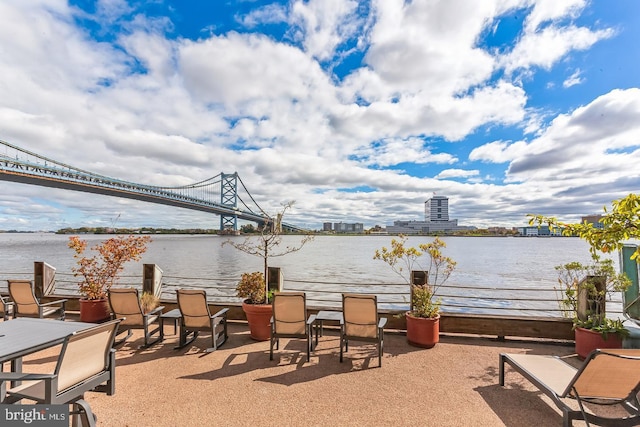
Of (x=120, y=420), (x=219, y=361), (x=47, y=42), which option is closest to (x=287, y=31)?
Answer: (x=47, y=42)

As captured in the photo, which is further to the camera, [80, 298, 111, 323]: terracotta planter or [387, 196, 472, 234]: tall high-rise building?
[387, 196, 472, 234]: tall high-rise building

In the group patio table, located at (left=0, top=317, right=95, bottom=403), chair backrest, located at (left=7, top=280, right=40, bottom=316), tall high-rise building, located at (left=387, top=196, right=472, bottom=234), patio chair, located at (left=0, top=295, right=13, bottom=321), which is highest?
tall high-rise building, located at (left=387, top=196, right=472, bottom=234)

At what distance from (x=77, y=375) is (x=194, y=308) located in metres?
1.75

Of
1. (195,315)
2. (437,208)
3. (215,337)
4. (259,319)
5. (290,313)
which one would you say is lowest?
(215,337)

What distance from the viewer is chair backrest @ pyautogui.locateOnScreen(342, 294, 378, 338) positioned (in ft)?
10.7

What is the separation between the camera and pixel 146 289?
4.96m

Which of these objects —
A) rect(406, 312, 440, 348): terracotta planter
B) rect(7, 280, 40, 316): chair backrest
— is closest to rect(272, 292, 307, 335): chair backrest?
rect(406, 312, 440, 348): terracotta planter

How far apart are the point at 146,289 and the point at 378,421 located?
4.32 meters

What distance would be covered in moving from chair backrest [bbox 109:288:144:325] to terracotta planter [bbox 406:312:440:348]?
338 cm

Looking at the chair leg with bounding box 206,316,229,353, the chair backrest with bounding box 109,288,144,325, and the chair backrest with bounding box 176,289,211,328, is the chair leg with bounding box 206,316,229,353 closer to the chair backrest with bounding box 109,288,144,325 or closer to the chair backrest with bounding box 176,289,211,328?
the chair backrest with bounding box 176,289,211,328

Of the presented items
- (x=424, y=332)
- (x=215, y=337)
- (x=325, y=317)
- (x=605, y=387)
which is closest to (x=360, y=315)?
(x=325, y=317)

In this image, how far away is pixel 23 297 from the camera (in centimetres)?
419

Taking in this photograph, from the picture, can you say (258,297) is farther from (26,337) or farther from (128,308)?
(26,337)

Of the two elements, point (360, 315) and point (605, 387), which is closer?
point (605, 387)
